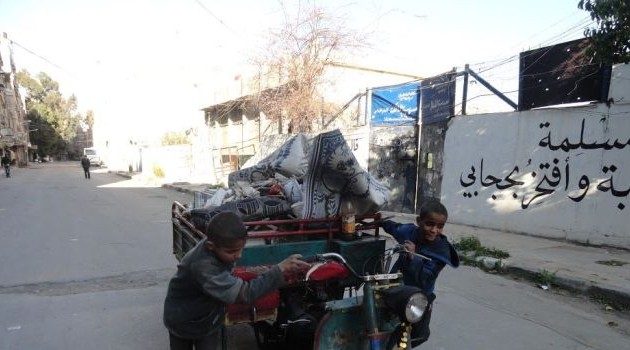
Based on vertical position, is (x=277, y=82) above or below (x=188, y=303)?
above

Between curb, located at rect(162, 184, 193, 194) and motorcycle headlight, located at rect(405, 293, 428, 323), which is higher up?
motorcycle headlight, located at rect(405, 293, 428, 323)

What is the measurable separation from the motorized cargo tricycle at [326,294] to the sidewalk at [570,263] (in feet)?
11.2

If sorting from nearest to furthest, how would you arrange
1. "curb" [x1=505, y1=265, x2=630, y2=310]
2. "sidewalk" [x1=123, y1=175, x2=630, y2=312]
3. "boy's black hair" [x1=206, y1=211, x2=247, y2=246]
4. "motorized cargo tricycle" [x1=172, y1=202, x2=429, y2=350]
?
"boy's black hair" [x1=206, y1=211, x2=247, y2=246]
"motorized cargo tricycle" [x1=172, y1=202, x2=429, y2=350]
"curb" [x1=505, y1=265, x2=630, y2=310]
"sidewalk" [x1=123, y1=175, x2=630, y2=312]

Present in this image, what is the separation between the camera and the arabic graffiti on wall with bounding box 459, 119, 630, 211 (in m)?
7.55

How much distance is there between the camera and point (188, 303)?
230cm

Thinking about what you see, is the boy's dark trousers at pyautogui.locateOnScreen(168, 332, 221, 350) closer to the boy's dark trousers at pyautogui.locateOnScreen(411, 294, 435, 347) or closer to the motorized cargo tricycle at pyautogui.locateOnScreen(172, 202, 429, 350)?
the motorized cargo tricycle at pyautogui.locateOnScreen(172, 202, 429, 350)

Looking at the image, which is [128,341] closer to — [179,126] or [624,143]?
[624,143]

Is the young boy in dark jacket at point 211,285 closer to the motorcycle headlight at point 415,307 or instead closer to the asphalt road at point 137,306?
the motorcycle headlight at point 415,307

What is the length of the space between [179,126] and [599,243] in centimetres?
3856

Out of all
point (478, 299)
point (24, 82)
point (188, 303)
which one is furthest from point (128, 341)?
point (24, 82)

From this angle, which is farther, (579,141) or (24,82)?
(24,82)

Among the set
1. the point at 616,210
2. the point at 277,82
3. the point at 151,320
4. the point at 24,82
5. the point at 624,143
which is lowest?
the point at 151,320

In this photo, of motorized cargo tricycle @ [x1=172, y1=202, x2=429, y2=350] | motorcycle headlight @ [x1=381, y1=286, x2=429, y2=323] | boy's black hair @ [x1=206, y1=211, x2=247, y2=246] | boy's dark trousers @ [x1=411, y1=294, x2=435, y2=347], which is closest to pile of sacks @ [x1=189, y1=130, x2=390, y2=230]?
motorized cargo tricycle @ [x1=172, y1=202, x2=429, y2=350]

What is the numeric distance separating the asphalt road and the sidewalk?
0.23m
